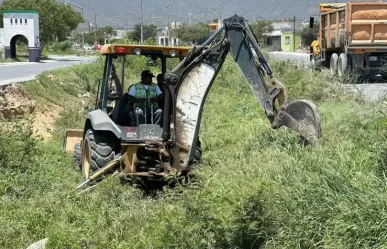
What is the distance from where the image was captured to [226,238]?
19.6 ft

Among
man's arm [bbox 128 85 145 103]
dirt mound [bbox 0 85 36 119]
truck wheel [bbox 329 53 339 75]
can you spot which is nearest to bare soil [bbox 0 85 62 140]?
dirt mound [bbox 0 85 36 119]

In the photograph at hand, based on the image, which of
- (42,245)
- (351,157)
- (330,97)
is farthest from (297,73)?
(42,245)

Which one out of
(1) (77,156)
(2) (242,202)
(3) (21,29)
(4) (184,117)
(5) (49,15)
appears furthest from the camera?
(5) (49,15)

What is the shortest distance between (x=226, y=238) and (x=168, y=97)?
3.16 meters

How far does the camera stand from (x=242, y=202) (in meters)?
6.14

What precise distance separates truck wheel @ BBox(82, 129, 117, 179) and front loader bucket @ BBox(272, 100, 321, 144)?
8.52 feet

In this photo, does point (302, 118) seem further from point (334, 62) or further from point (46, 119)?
point (334, 62)

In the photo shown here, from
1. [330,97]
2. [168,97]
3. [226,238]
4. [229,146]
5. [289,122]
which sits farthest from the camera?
[330,97]

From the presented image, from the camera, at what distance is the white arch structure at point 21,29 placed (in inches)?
2037

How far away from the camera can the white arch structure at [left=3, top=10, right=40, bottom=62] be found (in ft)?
170

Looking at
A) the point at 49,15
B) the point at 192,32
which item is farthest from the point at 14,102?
the point at 192,32

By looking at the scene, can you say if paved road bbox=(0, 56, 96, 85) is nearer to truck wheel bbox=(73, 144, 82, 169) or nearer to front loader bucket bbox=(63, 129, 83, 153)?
front loader bucket bbox=(63, 129, 83, 153)

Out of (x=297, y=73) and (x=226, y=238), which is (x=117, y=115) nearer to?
(x=226, y=238)

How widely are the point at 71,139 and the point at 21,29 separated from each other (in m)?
42.6
